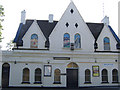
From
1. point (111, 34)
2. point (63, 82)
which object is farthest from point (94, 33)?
point (63, 82)

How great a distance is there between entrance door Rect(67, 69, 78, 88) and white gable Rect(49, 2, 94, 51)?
3.06m

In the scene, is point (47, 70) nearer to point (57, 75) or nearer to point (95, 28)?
point (57, 75)

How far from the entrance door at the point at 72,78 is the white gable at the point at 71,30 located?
Answer: 3.06m

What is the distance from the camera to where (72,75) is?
2106 cm

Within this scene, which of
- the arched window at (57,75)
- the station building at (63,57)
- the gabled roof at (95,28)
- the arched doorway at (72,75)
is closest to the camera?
the station building at (63,57)

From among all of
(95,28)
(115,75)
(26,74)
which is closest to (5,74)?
(26,74)

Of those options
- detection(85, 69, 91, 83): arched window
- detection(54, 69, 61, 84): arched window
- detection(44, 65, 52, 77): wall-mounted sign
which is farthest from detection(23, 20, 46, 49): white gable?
detection(85, 69, 91, 83): arched window

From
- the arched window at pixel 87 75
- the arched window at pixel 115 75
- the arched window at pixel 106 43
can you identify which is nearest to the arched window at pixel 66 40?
the arched window at pixel 87 75

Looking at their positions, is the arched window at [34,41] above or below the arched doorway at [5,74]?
above

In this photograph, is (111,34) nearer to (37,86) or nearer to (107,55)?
A: (107,55)

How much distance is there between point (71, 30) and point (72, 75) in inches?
231

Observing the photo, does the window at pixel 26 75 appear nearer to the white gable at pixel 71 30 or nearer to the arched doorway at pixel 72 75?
the white gable at pixel 71 30

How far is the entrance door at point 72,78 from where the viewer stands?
2089cm

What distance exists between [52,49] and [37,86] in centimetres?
492
